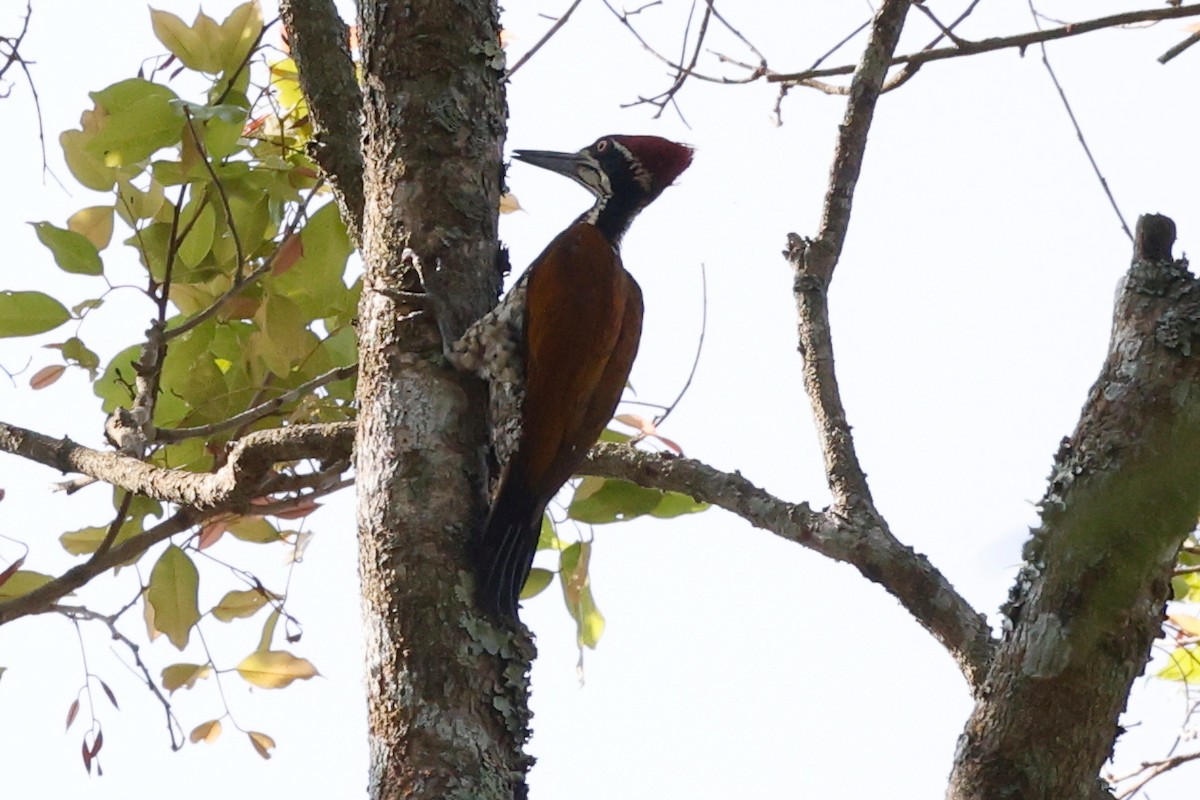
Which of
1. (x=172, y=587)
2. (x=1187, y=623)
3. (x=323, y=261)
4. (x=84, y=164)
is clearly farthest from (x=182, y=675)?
(x=1187, y=623)

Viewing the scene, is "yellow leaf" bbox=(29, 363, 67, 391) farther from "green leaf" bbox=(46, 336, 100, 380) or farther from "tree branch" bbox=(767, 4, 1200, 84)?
"tree branch" bbox=(767, 4, 1200, 84)

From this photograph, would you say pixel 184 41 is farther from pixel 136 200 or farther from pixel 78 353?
pixel 78 353

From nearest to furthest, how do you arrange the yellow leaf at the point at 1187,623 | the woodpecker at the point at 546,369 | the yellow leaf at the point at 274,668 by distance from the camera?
the woodpecker at the point at 546,369
the yellow leaf at the point at 274,668
the yellow leaf at the point at 1187,623

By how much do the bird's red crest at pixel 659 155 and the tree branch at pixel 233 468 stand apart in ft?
4.54

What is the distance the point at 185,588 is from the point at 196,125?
2.88ft

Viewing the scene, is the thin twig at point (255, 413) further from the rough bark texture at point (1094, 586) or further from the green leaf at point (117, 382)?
the rough bark texture at point (1094, 586)

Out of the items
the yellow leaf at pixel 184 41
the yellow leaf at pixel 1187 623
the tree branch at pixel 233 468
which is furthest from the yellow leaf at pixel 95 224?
the yellow leaf at pixel 1187 623

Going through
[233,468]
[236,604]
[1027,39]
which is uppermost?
[1027,39]

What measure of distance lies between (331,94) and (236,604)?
1.07 meters

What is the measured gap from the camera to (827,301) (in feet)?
7.23

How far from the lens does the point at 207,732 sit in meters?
2.76

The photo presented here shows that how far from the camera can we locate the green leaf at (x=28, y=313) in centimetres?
221

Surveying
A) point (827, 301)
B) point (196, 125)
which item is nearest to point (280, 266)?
point (196, 125)

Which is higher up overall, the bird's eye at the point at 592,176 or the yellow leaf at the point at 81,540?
the bird's eye at the point at 592,176
